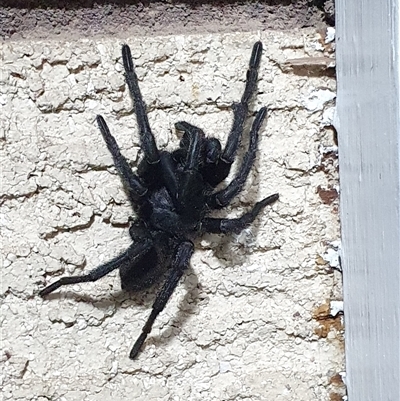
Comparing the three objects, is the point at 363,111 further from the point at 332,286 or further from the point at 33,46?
the point at 33,46

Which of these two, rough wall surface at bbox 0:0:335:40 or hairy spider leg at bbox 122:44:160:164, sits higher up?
rough wall surface at bbox 0:0:335:40

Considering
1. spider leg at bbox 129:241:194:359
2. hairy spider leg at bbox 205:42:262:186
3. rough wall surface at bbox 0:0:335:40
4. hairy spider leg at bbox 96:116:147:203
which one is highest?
rough wall surface at bbox 0:0:335:40

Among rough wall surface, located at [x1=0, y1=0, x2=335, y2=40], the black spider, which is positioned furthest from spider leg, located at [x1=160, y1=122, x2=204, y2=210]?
rough wall surface, located at [x1=0, y1=0, x2=335, y2=40]

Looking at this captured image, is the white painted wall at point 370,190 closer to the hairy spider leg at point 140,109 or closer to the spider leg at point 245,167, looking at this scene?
the spider leg at point 245,167

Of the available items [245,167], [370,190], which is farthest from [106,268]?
[370,190]

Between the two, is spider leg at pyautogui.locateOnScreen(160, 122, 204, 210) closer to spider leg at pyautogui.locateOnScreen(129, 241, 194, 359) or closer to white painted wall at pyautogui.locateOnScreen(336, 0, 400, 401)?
spider leg at pyautogui.locateOnScreen(129, 241, 194, 359)

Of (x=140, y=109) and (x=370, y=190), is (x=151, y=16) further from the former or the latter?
(x=370, y=190)

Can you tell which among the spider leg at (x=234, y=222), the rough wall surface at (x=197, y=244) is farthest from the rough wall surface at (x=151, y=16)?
the spider leg at (x=234, y=222)

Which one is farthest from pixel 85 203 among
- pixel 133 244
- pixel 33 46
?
pixel 33 46
